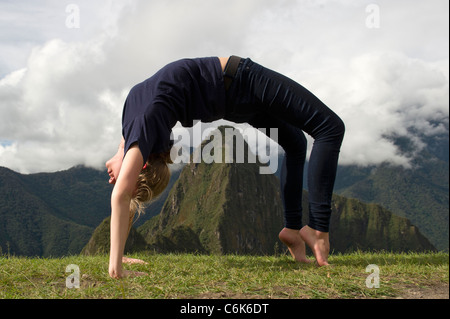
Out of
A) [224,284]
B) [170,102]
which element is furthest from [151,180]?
[224,284]

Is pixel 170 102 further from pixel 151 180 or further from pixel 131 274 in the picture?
pixel 131 274

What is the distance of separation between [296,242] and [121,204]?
2389 mm

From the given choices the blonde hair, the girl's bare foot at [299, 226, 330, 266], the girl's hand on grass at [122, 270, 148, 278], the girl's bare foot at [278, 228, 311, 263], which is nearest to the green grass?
the girl's hand on grass at [122, 270, 148, 278]

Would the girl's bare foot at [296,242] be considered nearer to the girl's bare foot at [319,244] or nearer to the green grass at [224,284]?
the girl's bare foot at [319,244]

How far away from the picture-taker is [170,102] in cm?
345

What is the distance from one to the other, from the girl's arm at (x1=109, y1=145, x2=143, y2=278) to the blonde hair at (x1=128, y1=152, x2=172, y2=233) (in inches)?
16.4

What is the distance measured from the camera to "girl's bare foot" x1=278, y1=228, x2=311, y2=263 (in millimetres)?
4523

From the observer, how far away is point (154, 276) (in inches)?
128

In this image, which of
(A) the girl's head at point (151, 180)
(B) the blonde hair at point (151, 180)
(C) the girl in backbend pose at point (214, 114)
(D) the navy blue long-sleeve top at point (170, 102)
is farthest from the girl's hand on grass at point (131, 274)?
(D) the navy blue long-sleeve top at point (170, 102)

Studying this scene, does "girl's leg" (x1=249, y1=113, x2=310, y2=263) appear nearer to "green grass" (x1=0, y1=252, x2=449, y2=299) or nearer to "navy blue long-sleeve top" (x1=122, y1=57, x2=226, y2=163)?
"green grass" (x1=0, y1=252, x2=449, y2=299)

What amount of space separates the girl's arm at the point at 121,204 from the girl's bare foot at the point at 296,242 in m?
2.16
